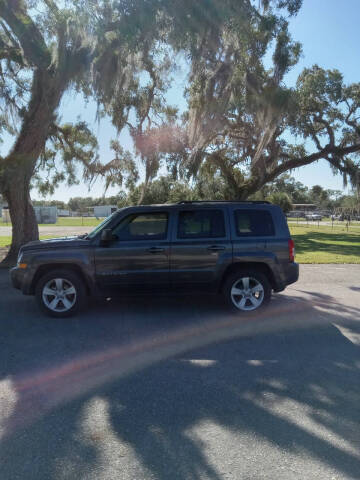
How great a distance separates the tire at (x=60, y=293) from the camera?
19.5 ft

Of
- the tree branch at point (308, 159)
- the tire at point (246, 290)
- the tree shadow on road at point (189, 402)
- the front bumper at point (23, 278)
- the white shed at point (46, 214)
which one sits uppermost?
the tree branch at point (308, 159)

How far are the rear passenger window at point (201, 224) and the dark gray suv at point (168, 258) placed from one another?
0.7 inches

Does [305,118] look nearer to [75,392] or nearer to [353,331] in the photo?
[353,331]

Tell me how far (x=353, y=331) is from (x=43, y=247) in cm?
496

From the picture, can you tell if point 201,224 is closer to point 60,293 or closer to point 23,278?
point 60,293

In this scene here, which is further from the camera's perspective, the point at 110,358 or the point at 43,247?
the point at 43,247

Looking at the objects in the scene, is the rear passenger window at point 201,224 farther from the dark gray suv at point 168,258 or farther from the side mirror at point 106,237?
the side mirror at point 106,237

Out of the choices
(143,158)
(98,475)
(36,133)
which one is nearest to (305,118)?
(143,158)

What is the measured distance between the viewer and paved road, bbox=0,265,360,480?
2.53m

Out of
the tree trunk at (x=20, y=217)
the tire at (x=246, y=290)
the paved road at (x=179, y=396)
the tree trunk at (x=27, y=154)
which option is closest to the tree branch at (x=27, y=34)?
the tree trunk at (x=27, y=154)

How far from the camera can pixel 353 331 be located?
546cm

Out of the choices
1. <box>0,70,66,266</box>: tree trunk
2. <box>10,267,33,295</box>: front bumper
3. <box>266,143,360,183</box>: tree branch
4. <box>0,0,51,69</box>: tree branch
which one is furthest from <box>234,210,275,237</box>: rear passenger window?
<box>266,143,360,183</box>: tree branch

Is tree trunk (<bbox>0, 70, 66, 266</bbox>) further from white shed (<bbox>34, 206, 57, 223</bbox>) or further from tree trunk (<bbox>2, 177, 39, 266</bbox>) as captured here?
white shed (<bbox>34, 206, 57, 223</bbox>)

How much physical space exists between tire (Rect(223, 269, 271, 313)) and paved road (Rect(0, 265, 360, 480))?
23 centimetres
